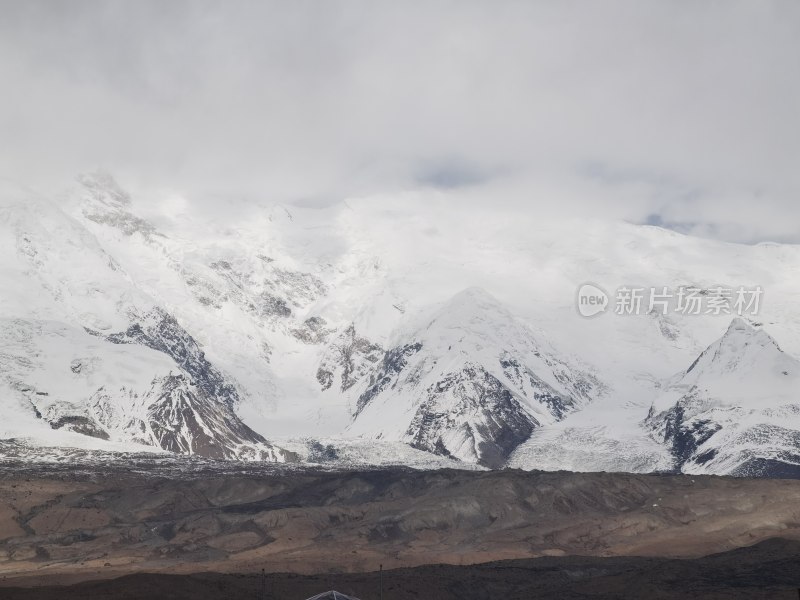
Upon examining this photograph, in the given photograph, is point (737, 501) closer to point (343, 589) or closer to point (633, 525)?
point (633, 525)

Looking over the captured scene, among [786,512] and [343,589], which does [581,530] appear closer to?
[786,512]

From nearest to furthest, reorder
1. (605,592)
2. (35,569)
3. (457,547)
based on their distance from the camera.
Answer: (605,592) < (35,569) < (457,547)

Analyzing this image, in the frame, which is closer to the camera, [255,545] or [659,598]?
[659,598]

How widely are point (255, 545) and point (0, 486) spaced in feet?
159

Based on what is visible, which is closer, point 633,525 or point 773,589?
point 773,589

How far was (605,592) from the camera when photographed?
134000 millimetres

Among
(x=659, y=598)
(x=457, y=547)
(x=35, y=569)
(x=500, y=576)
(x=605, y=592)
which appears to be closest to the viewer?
(x=659, y=598)

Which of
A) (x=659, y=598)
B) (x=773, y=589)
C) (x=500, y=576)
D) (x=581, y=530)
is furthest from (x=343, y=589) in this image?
(x=581, y=530)

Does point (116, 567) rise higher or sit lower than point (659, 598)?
lower

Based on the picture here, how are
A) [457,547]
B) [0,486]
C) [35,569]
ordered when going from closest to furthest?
1. [35,569]
2. [457,547]
3. [0,486]

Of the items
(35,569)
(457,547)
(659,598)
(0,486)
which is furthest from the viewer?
(0,486)

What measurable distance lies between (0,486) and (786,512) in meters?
133

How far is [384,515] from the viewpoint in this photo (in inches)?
7864

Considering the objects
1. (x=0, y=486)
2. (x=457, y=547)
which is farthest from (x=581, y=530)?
(x=0, y=486)
